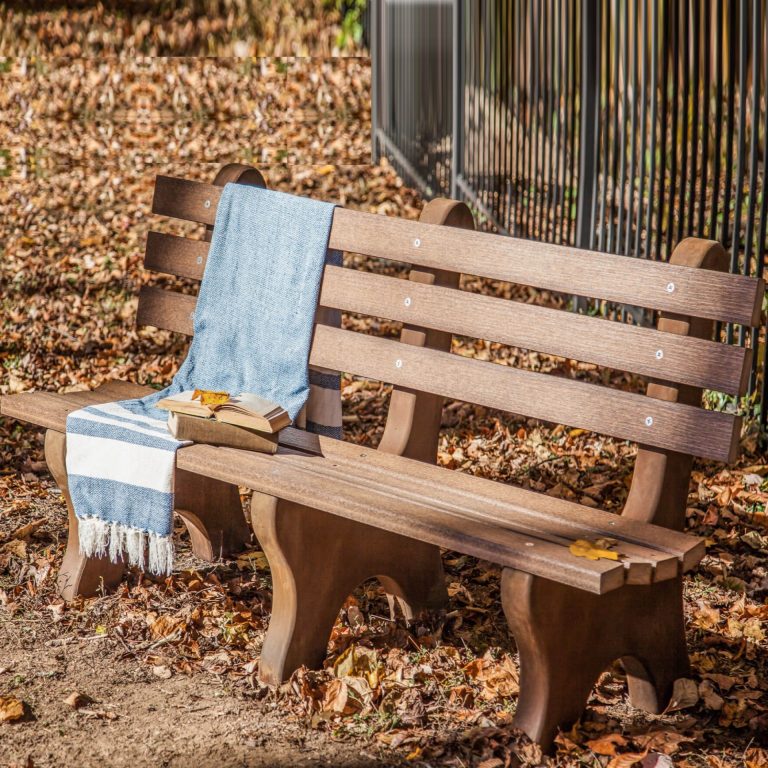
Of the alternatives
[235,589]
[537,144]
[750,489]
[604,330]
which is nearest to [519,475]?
[750,489]

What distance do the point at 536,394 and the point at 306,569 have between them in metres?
0.85

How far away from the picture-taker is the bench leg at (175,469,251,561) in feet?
14.1

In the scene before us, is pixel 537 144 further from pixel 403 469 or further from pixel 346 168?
pixel 403 469

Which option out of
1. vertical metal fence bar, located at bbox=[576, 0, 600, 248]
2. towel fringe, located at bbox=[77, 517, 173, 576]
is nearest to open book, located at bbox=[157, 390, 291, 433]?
towel fringe, located at bbox=[77, 517, 173, 576]

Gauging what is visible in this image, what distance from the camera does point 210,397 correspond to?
3695 millimetres

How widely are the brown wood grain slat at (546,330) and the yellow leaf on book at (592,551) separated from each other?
527mm

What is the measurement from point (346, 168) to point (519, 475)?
6252 mm

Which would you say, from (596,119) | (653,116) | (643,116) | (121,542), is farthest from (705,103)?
(121,542)

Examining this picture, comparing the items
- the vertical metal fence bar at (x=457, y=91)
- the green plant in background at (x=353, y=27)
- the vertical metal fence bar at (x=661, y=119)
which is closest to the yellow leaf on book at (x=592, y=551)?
the vertical metal fence bar at (x=661, y=119)

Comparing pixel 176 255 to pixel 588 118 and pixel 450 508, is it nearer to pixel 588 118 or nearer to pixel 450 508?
pixel 450 508

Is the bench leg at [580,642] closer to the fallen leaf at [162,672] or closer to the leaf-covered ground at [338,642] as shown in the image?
the leaf-covered ground at [338,642]

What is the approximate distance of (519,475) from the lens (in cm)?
520

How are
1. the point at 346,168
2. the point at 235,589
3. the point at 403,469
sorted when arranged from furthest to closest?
the point at 346,168 → the point at 235,589 → the point at 403,469

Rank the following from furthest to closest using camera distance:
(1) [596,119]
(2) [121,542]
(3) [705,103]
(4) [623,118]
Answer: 1. (1) [596,119]
2. (4) [623,118]
3. (3) [705,103]
4. (2) [121,542]
